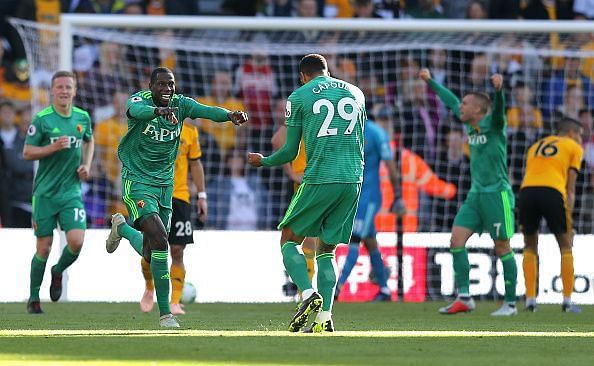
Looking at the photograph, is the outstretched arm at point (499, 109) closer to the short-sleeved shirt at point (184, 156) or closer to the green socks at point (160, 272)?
the short-sleeved shirt at point (184, 156)

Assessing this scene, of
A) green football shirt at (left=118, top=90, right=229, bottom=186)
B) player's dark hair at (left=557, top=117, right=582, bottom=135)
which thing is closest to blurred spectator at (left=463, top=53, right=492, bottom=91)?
player's dark hair at (left=557, top=117, right=582, bottom=135)

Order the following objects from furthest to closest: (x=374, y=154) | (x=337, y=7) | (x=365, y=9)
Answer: (x=337, y=7) < (x=365, y=9) < (x=374, y=154)

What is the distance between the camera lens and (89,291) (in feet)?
52.6

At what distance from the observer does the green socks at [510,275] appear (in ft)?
45.0

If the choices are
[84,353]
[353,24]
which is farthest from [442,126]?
[84,353]

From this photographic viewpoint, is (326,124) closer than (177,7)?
Yes

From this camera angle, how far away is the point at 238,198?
59.9 ft

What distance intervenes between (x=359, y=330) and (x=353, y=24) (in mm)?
7305

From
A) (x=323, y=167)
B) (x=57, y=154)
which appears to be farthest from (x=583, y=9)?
(x=323, y=167)

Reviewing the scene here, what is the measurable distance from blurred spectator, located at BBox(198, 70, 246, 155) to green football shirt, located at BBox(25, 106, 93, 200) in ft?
17.7

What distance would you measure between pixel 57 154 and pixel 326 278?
4.61m

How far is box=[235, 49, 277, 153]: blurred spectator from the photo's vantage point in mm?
19031

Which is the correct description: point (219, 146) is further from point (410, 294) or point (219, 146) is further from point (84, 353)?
point (84, 353)

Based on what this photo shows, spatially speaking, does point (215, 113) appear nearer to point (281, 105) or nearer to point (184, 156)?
point (184, 156)
